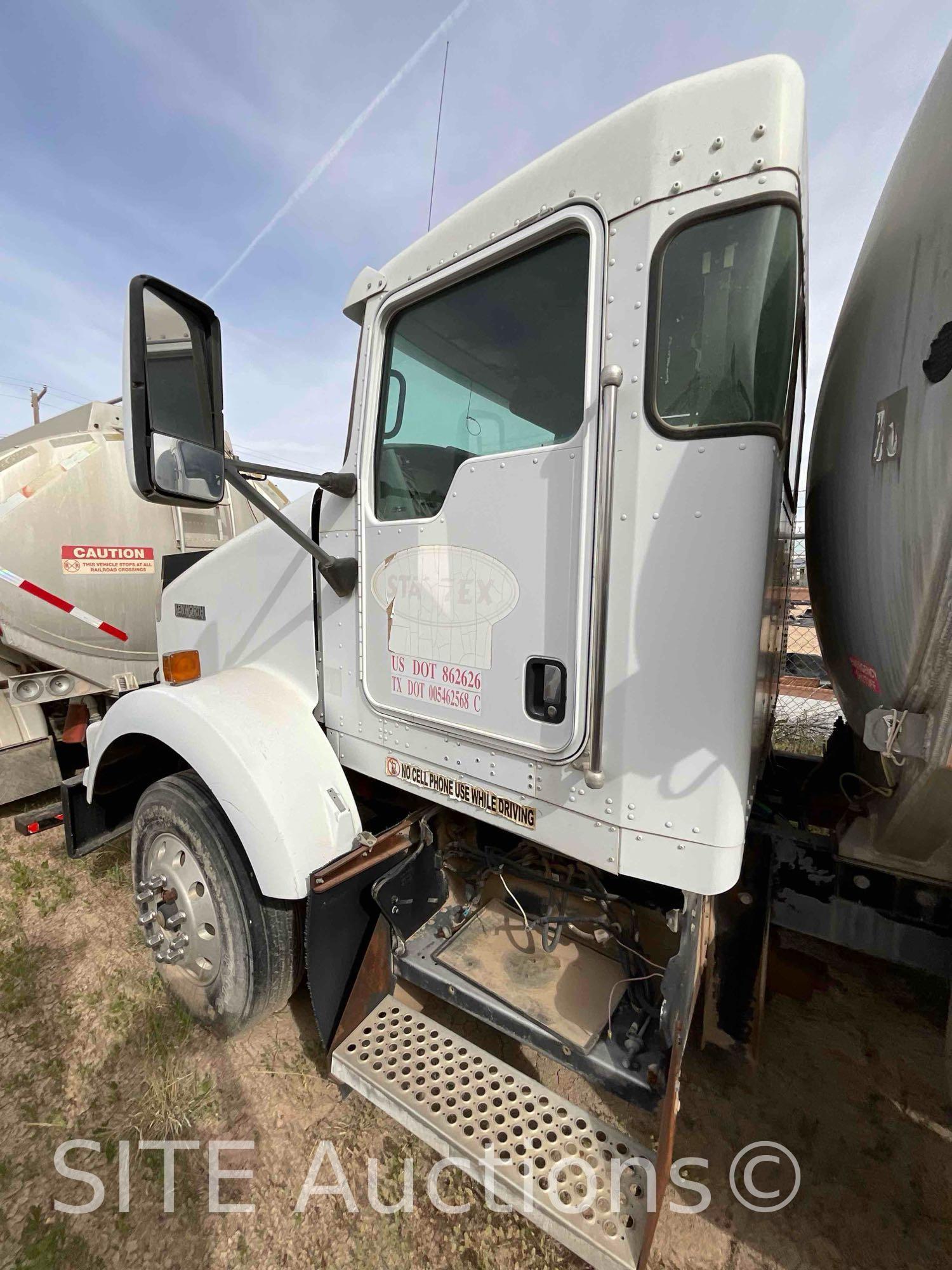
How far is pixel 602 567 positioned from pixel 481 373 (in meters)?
0.79

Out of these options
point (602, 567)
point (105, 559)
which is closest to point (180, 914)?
point (602, 567)

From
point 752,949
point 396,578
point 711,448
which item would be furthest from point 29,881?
point 711,448

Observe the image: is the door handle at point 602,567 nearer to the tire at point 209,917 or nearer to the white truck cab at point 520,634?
the white truck cab at point 520,634

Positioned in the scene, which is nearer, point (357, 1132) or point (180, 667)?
point (357, 1132)

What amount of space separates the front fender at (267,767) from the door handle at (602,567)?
40.7 inches

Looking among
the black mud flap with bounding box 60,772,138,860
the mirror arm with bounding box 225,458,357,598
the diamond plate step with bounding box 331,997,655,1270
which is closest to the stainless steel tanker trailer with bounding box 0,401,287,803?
the black mud flap with bounding box 60,772,138,860

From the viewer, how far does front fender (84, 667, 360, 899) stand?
6.38 ft

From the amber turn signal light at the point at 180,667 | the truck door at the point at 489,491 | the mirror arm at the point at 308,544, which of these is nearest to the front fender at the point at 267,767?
the amber turn signal light at the point at 180,667

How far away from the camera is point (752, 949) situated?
2012 mm

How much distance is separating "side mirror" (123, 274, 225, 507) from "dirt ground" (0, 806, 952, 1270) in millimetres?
2271

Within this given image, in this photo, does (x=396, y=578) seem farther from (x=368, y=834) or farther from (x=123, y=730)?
(x=123, y=730)

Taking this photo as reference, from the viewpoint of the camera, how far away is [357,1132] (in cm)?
210

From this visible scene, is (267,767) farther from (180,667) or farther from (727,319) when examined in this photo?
(727,319)

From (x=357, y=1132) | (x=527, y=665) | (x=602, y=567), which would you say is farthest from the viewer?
(x=357, y=1132)
